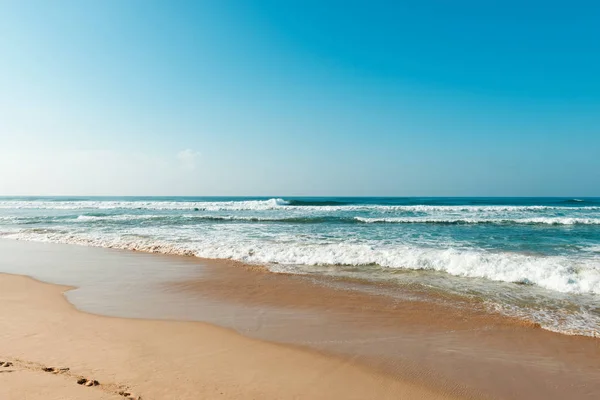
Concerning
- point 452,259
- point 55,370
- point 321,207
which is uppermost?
point 321,207

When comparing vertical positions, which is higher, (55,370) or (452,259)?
(452,259)

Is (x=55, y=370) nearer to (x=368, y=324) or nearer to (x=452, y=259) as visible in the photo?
(x=368, y=324)

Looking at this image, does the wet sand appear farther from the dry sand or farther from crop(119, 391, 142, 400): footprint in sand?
crop(119, 391, 142, 400): footprint in sand

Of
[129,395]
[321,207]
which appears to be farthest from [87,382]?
[321,207]

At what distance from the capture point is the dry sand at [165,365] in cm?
326

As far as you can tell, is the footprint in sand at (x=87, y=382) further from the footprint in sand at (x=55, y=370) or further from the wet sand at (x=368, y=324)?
the footprint in sand at (x=55, y=370)

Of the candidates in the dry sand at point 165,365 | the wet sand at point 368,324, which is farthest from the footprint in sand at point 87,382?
the wet sand at point 368,324

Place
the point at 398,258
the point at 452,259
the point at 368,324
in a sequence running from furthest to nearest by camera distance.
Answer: the point at 398,258
the point at 452,259
the point at 368,324

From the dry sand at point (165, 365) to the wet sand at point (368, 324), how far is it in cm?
13

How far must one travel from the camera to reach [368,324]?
527 centimetres

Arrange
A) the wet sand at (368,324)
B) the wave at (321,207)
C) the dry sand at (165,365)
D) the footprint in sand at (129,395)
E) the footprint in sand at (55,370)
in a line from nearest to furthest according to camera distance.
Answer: the footprint in sand at (129,395) → the dry sand at (165,365) → the footprint in sand at (55,370) → the wet sand at (368,324) → the wave at (321,207)

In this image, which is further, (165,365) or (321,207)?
(321,207)

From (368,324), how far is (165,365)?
3093 mm

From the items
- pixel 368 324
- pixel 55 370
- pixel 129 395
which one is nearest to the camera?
pixel 129 395
